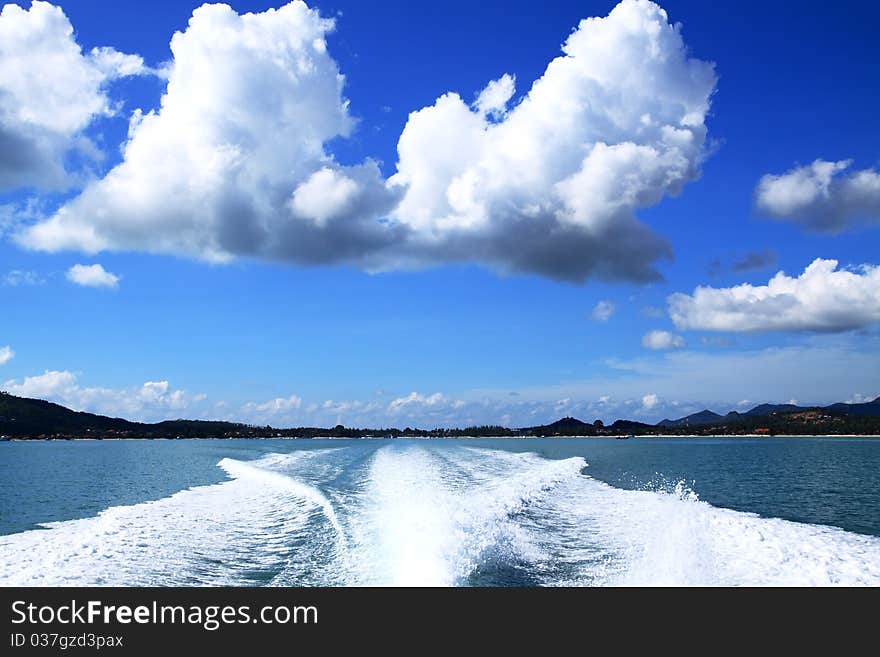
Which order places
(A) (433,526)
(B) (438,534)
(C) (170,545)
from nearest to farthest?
1. (C) (170,545)
2. (B) (438,534)
3. (A) (433,526)

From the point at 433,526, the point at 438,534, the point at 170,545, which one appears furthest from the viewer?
the point at 433,526

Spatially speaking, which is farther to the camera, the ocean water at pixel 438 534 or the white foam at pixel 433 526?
the ocean water at pixel 438 534

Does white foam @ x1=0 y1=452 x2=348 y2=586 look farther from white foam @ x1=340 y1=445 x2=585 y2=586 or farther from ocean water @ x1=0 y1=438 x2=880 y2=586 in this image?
white foam @ x1=340 y1=445 x2=585 y2=586

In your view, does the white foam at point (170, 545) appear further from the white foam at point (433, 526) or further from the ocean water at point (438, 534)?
the white foam at point (433, 526)

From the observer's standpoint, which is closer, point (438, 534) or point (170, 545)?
point (170, 545)

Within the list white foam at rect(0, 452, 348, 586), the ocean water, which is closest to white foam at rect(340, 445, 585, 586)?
the ocean water

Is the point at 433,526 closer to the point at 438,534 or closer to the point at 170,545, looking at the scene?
the point at 438,534

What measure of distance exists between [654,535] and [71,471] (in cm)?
5170

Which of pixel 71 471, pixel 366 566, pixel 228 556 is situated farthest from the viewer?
pixel 71 471

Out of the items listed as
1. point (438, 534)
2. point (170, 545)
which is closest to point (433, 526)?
point (438, 534)

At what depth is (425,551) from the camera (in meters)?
16.3

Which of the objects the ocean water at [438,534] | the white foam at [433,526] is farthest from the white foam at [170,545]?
the white foam at [433,526]
